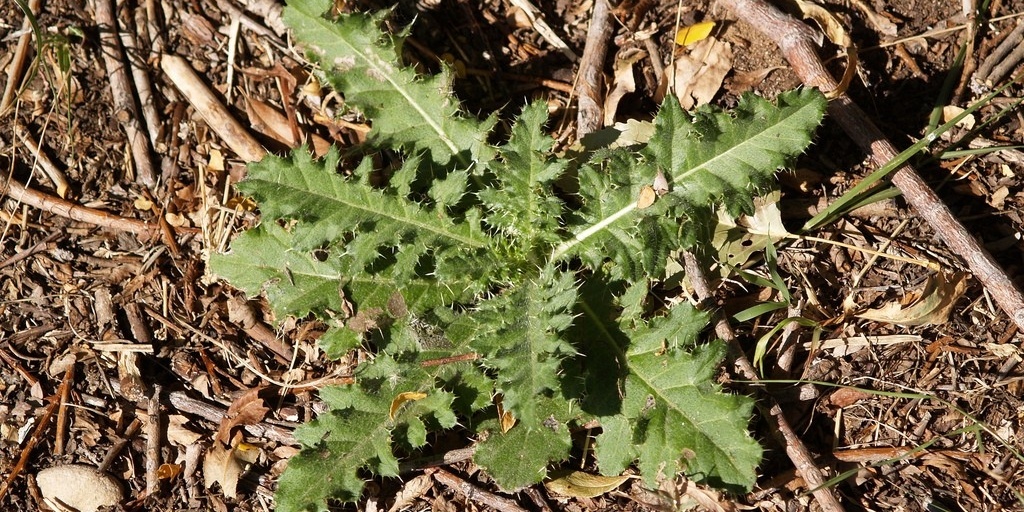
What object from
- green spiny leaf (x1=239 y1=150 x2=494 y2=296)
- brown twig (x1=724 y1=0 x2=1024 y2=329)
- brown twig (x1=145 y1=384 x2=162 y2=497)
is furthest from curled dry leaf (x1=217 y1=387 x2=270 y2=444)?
brown twig (x1=724 y1=0 x2=1024 y2=329)

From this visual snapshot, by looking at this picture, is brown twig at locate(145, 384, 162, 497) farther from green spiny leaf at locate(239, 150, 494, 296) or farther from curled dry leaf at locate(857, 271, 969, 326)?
curled dry leaf at locate(857, 271, 969, 326)

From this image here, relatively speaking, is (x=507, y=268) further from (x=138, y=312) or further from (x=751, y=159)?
(x=138, y=312)

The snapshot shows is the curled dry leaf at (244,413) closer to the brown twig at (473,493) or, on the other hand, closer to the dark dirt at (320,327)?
the dark dirt at (320,327)

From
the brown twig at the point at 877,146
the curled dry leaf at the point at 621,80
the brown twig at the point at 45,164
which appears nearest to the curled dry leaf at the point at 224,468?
the brown twig at the point at 45,164

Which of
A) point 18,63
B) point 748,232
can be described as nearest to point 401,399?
point 748,232

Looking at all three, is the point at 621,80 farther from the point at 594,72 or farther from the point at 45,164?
the point at 45,164

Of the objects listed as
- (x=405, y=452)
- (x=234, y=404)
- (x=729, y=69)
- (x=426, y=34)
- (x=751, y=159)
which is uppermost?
(x=426, y=34)

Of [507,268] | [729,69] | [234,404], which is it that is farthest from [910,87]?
[234,404]
